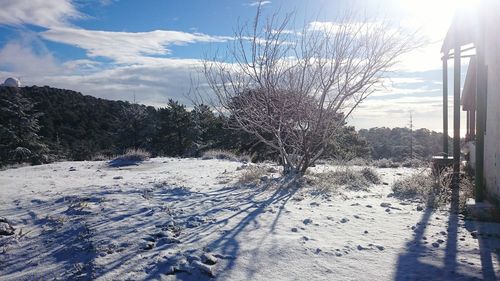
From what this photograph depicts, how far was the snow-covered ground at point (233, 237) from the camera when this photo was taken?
140 inches

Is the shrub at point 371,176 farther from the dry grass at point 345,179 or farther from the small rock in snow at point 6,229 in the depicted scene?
the small rock in snow at point 6,229

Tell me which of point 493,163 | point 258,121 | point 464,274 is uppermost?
point 258,121

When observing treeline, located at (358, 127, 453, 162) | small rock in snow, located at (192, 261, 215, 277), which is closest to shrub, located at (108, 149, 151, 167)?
small rock in snow, located at (192, 261, 215, 277)

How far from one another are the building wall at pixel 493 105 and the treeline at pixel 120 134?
9505 millimetres

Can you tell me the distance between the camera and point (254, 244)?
4.13 meters

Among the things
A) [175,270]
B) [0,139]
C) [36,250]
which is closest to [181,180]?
[36,250]

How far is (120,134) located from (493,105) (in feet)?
97.8

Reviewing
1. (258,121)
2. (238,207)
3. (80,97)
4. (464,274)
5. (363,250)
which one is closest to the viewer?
(464,274)

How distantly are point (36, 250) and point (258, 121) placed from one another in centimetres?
530

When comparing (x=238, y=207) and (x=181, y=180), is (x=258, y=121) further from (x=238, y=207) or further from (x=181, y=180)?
(x=238, y=207)

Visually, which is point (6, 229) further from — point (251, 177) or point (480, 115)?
point (480, 115)

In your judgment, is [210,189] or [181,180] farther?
[181,180]

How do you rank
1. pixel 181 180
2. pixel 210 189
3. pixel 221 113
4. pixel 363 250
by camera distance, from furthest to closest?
pixel 221 113
pixel 181 180
pixel 210 189
pixel 363 250

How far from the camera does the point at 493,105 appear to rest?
6.70 metres
